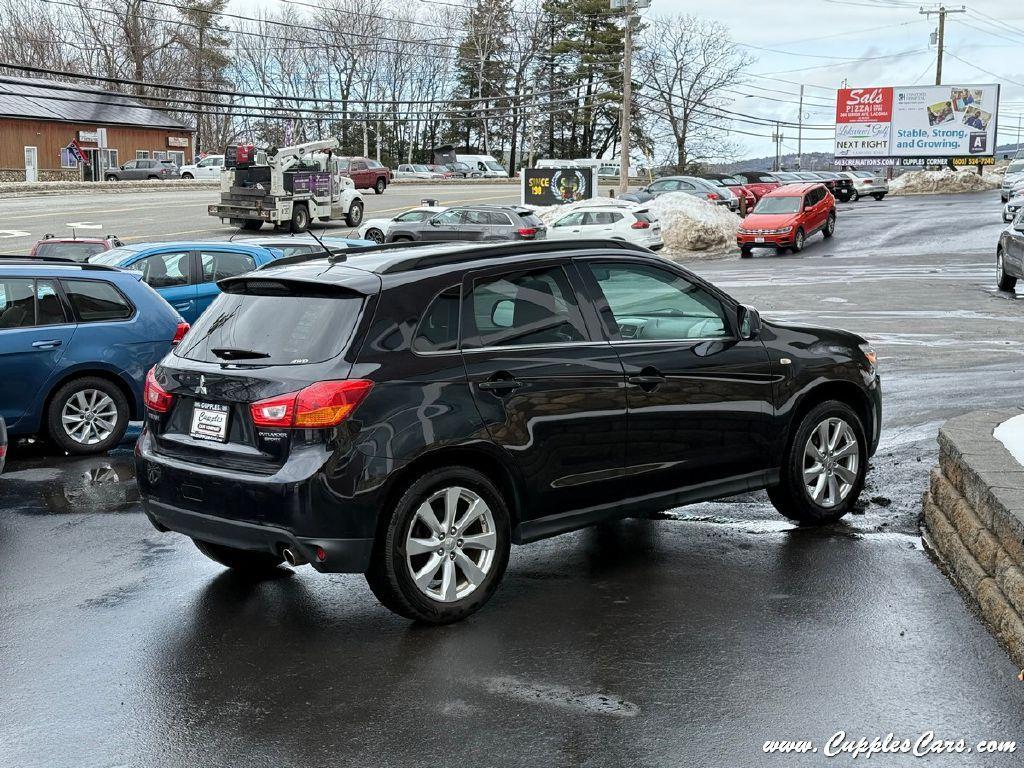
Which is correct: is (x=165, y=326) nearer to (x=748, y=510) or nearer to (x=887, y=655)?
(x=748, y=510)

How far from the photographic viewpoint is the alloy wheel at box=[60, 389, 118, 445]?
1013 centimetres

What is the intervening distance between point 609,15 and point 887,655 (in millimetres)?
92411

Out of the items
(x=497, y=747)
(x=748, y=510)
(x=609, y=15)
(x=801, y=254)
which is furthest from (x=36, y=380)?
(x=609, y=15)

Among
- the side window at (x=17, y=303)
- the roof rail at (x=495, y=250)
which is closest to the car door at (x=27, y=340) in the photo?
the side window at (x=17, y=303)

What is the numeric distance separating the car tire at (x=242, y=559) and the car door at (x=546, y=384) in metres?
1.69

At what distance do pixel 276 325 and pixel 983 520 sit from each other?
3694 millimetres

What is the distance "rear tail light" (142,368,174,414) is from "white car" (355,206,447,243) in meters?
26.9

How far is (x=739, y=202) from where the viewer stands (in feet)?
163

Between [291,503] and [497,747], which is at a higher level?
[291,503]

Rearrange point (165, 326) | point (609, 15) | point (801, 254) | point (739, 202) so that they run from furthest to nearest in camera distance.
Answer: point (609, 15) → point (739, 202) → point (801, 254) → point (165, 326)

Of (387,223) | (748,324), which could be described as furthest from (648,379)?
(387,223)

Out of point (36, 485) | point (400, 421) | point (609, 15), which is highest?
point (609, 15)

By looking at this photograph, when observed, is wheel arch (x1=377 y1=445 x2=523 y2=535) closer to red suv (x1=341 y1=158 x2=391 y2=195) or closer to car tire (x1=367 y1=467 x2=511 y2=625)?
car tire (x1=367 y1=467 x2=511 y2=625)

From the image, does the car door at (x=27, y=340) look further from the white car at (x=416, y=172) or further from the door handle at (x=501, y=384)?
the white car at (x=416, y=172)
